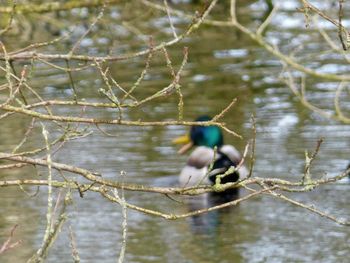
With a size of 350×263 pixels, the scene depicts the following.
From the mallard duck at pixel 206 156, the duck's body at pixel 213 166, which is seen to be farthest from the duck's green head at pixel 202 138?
the duck's body at pixel 213 166

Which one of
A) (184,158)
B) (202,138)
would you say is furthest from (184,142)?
(202,138)

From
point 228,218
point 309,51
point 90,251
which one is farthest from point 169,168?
point 309,51

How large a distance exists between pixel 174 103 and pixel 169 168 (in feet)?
8.22

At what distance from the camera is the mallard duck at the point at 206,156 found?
12.9m

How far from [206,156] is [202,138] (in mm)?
303

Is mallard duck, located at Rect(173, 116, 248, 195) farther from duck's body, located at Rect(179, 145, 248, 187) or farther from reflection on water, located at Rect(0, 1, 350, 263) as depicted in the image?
reflection on water, located at Rect(0, 1, 350, 263)

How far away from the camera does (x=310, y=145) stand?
43.0ft

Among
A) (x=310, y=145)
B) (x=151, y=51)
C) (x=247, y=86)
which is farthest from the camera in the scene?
(x=247, y=86)

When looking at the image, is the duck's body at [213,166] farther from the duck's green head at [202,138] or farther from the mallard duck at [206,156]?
the duck's green head at [202,138]

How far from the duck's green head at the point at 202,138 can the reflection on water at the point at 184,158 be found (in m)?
0.17

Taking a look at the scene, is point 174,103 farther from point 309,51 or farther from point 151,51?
point 151,51

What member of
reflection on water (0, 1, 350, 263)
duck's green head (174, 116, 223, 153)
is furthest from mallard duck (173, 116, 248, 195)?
reflection on water (0, 1, 350, 263)

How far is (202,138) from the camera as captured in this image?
14211 millimetres

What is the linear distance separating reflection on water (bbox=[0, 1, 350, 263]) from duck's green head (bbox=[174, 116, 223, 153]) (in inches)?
6.9
